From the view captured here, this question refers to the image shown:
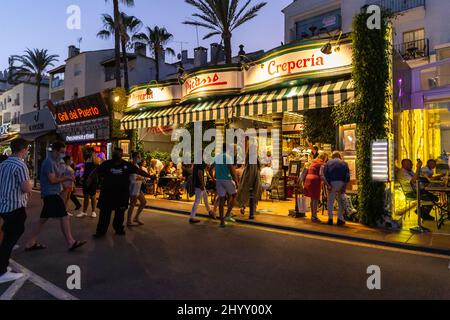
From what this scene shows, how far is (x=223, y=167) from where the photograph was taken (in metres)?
8.34

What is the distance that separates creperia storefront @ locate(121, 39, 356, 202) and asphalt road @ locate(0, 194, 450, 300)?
14.5ft

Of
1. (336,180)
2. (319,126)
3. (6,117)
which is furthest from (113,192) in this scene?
(6,117)

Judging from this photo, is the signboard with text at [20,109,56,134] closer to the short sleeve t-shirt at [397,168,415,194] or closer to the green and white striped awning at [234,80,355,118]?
the green and white striped awning at [234,80,355,118]

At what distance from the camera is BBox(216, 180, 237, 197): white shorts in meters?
8.33

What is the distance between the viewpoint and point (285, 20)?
1126 inches

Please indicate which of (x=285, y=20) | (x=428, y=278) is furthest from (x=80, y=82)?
(x=428, y=278)

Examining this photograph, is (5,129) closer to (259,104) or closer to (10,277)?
(259,104)

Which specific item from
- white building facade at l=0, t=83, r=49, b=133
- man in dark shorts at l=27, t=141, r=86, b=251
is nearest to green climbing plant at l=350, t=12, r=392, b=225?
man in dark shorts at l=27, t=141, r=86, b=251

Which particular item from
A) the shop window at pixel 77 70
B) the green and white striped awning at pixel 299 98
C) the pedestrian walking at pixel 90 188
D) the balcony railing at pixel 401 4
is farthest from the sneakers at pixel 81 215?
the shop window at pixel 77 70

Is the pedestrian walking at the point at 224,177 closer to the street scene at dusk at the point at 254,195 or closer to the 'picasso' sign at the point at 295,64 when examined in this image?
the street scene at dusk at the point at 254,195

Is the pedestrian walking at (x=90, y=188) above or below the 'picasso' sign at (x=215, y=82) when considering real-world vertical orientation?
below

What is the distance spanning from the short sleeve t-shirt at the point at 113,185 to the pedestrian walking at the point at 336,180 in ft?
15.3

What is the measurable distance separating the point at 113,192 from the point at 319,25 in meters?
23.9

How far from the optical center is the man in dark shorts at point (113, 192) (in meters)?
7.17
